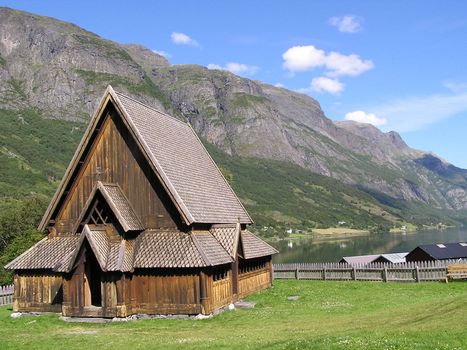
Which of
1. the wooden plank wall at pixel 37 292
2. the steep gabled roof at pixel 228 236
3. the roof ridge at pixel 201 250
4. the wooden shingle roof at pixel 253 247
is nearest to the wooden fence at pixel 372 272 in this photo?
the wooden shingle roof at pixel 253 247

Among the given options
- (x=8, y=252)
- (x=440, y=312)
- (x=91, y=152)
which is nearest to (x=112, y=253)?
(x=91, y=152)

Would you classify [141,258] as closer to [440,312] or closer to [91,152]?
[91,152]

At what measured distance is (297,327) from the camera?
20984 millimetres

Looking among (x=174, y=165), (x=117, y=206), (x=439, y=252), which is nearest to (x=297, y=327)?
(x=117, y=206)

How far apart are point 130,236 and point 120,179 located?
3.53 m

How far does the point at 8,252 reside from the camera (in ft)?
188

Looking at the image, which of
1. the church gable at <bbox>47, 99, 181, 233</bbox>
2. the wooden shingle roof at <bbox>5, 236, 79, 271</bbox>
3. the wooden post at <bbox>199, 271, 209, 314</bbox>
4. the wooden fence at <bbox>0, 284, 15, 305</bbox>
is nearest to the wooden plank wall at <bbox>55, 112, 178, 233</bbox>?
the church gable at <bbox>47, 99, 181, 233</bbox>

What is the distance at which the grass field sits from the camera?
1580 cm

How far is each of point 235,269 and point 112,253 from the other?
24.5 feet

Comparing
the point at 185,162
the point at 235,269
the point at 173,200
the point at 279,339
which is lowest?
the point at 279,339

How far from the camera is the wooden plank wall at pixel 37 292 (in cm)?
2889

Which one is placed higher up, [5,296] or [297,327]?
[5,296]

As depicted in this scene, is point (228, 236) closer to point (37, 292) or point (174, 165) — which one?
point (174, 165)

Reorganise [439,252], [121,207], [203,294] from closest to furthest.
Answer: [203,294]
[121,207]
[439,252]
